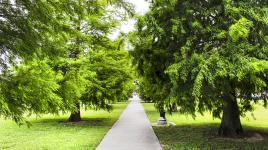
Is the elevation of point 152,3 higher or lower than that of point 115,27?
lower

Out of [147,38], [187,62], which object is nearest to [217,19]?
[187,62]

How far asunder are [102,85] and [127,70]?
201 centimetres

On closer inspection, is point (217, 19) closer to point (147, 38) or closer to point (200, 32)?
point (200, 32)

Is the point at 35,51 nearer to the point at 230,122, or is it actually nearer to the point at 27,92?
the point at 27,92

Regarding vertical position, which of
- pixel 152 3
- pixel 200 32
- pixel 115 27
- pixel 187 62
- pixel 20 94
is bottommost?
pixel 20 94

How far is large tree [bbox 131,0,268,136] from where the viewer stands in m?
10.8

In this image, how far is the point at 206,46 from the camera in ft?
40.7

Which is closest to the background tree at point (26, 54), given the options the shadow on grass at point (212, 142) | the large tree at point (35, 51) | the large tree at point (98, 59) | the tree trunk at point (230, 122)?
the large tree at point (35, 51)

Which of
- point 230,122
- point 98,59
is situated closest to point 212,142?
point 230,122

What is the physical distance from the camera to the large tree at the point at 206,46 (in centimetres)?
1084

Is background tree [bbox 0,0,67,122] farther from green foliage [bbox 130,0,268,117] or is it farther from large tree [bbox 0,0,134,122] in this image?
green foliage [bbox 130,0,268,117]

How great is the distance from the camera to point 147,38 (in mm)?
14172

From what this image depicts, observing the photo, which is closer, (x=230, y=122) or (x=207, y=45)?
(x=207, y=45)

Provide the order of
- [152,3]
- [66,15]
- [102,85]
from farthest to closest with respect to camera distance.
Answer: [102,85], [152,3], [66,15]
